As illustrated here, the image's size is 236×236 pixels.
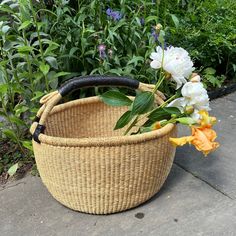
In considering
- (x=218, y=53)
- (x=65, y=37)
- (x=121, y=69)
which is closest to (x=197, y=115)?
(x=121, y=69)

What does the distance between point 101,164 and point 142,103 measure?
395mm

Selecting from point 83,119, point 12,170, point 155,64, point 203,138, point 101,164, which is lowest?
point 12,170

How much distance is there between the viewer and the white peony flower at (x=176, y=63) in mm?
2018

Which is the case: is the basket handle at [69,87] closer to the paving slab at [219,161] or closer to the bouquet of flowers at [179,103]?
the bouquet of flowers at [179,103]

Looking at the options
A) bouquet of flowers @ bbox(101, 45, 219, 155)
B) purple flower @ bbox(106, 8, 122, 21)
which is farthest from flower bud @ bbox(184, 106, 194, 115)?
purple flower @ bbox(106, 8, 122, 21)

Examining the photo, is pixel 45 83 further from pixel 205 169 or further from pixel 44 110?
pixel 205 169

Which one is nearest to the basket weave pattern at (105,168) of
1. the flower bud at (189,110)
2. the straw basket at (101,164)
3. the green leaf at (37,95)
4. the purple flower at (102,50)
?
the straw basket at (101,164)

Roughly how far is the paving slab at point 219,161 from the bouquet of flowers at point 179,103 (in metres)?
0.46

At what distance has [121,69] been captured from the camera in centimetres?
287

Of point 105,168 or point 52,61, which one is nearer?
point 105,168

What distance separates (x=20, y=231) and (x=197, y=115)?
3.53 feet

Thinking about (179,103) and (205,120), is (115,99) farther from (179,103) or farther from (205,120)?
(205,120)

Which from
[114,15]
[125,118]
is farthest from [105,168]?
[114,15]

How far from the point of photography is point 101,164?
1.91 m
